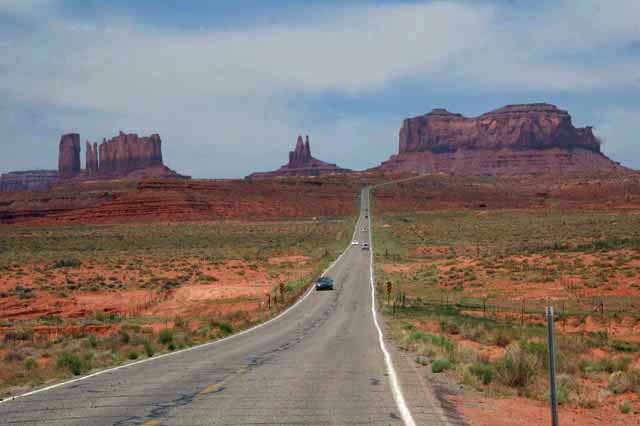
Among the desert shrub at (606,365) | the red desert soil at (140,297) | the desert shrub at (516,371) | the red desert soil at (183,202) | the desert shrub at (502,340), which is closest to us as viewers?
the desert shrub at (516,371)

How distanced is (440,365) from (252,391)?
450 cm

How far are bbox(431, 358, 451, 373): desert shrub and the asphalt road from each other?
1.52 ft

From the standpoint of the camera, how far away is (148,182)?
143 metres

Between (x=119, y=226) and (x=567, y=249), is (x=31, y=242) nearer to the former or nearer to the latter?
(x=119, y=226)

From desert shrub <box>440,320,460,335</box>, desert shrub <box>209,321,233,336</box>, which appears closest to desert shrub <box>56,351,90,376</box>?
desert shrub <box>209,321,233,336</box>

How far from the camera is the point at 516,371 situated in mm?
13297

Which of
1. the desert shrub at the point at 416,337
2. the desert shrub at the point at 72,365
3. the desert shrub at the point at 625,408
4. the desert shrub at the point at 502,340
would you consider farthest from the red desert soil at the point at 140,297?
the desert shrub at the point at 625,408

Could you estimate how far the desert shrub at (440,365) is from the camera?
47.3ft

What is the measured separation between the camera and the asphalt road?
9625 millimetres

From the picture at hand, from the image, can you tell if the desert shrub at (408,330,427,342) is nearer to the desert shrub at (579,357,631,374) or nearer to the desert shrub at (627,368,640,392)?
the desert shrub at (579,357,631,374)

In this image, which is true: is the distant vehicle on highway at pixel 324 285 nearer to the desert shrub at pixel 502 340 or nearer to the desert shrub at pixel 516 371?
the desert shrub at pixel 502 340

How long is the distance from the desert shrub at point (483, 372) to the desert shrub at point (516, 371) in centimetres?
17

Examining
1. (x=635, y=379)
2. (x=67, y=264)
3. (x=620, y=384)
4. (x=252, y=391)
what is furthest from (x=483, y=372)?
(x=67, y=264)

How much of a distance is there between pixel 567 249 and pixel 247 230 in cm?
5761
